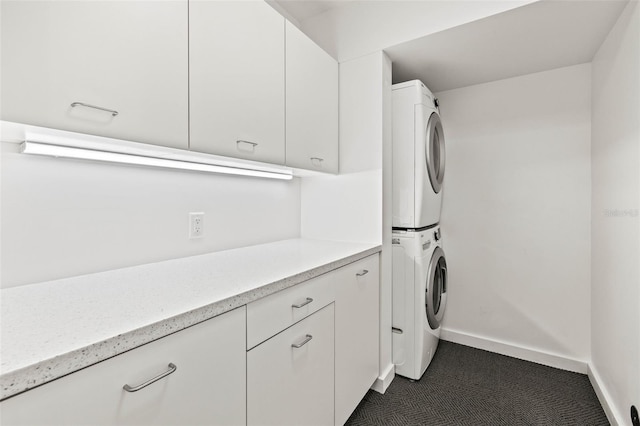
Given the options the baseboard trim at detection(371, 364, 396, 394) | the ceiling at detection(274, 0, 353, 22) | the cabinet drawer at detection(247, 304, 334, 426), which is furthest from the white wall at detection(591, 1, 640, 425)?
the ceiling at detection(274, 0, 353, 22)

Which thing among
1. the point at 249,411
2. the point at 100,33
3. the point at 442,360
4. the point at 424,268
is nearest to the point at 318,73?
the point at 100,33

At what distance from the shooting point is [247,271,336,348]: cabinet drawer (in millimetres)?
971

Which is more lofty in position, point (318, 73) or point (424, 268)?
point (318, 73)

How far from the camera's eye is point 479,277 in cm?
251

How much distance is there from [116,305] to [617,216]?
2.26 metres

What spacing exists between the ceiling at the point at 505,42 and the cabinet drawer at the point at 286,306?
1527mm

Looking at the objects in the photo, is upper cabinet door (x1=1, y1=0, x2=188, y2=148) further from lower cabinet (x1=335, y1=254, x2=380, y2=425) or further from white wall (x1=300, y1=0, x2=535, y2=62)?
white wall (x1=300, y1=0, x2=535, y2=62)

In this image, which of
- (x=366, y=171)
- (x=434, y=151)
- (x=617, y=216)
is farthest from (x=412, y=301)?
(x=617, y=216)

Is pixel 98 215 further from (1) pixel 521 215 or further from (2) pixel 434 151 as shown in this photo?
(1) pixel 521 215

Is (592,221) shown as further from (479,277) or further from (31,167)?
(31,167)

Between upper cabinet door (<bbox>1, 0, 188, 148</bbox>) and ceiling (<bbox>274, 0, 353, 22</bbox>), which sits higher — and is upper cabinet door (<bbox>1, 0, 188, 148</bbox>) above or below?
below

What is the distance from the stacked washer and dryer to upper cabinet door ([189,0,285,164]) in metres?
0.90

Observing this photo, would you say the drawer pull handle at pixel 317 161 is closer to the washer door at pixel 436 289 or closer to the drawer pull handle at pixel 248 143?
the drawer pull handle at pixel 248 143

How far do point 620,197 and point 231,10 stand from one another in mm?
2076
